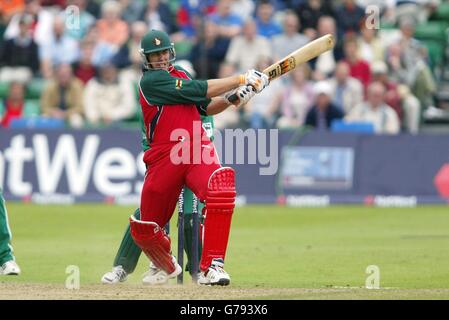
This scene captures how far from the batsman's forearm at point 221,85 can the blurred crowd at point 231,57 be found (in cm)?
984

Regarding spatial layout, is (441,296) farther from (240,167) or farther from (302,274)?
(240,167)

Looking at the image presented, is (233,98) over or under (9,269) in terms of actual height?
over

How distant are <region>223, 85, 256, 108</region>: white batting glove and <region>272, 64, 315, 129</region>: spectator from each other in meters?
9.96

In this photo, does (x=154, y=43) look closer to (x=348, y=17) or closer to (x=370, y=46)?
(x=370, y=46)

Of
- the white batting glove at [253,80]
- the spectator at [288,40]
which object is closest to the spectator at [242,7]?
the spectator at [288,40]

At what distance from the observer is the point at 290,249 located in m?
14.7

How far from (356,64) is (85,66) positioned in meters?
4.86

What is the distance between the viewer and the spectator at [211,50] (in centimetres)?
2173

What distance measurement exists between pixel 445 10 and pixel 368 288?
13155 mm

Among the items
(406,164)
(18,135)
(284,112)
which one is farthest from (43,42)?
(406,164)

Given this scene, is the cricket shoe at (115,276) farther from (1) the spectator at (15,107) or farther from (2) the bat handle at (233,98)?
(1) the spectator at (15,107)

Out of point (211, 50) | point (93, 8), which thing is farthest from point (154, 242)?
point (93, 8)

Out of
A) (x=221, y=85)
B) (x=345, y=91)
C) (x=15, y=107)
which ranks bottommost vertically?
(x=15, y=107)

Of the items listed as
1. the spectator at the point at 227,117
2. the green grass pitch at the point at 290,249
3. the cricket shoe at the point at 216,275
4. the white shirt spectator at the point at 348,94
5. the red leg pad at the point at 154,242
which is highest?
the white shirt spectator at the point at 348,94
